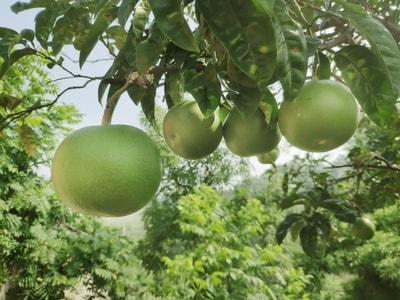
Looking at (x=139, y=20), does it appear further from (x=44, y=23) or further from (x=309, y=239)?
(x=309, y=239)

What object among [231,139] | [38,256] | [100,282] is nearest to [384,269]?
[100,282]

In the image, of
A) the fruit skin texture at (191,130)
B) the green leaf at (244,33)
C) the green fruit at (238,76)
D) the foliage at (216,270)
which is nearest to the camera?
the green leaf at (244,33)

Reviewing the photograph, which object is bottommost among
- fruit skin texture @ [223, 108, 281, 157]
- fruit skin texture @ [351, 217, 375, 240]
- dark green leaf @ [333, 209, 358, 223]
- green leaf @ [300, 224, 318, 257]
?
fruit skin texture @ [351, 217, 375, 240]

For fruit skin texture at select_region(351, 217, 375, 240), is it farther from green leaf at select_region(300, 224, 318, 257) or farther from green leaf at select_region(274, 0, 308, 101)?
green leaf at select_region(274, 0, 308, 101)

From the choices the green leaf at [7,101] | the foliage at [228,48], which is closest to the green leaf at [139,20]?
the foliage at [228,48]

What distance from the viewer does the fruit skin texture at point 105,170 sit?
2.21 ft

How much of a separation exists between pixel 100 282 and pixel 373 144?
7592 mm

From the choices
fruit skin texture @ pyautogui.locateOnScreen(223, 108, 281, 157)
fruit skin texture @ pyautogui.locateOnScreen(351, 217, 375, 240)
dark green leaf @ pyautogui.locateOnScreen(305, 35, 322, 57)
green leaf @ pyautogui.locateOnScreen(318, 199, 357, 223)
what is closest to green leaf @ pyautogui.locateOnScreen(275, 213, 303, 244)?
green leaf @ pyautogui.locateOnScreen(318, 199, 357, 223)

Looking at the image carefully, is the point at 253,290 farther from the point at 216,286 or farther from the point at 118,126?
the point at 118,126

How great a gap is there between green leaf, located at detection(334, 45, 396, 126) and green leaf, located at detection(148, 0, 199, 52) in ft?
1.21

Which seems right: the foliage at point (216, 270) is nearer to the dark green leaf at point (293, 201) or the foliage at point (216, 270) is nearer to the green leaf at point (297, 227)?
the green leaf at point (297, 227)

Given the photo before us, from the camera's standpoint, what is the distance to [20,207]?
4.34m

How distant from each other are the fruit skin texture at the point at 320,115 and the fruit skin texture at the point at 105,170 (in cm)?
31

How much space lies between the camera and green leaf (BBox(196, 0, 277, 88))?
55 cm
